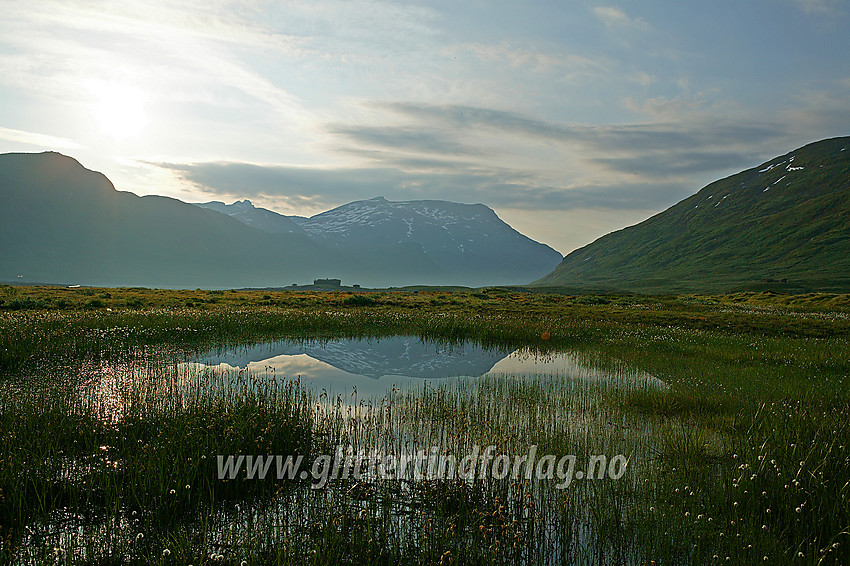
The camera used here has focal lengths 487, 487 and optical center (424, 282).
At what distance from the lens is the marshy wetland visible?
248 inches

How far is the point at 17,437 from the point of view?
849cm

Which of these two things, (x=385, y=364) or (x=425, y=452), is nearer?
(x=425, y=452)

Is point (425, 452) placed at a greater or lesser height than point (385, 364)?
greater

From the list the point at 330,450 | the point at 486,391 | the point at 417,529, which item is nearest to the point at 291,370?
the point at 486,391

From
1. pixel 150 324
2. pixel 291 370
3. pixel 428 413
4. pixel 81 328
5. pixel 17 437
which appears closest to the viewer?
pixel 17 437

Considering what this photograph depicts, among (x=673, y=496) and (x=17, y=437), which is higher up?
(x=17, y=437)

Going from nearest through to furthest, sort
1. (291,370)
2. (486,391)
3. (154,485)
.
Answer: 1. (154,485)
2. (486,391)
3. (291,370)

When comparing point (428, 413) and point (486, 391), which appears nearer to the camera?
point (428, 413)

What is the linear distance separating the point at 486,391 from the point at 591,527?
8332mm

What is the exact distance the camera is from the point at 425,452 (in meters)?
9.68

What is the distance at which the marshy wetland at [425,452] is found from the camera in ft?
20.7

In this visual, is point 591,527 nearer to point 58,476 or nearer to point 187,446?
point 187,446

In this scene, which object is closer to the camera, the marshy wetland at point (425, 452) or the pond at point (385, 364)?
the marshy wetland at point (425, 452)

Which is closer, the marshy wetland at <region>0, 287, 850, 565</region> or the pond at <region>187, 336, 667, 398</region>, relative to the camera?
the marshy wetland at <region>0, 287, 850, 565</region>
